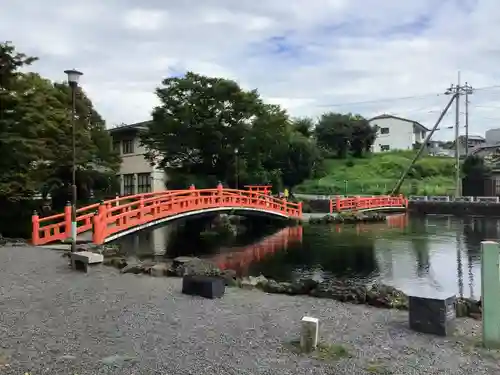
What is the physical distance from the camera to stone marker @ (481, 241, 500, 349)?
17.4ft

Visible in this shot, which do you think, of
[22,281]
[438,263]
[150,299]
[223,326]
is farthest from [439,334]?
[438,263]

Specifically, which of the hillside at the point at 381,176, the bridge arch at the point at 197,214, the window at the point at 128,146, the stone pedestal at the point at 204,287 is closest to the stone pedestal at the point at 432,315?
the stone pedestal at the point at 204,287

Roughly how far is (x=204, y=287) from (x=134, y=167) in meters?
29.3

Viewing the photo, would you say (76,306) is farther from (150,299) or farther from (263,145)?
(263,145)

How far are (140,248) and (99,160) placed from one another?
8393mm

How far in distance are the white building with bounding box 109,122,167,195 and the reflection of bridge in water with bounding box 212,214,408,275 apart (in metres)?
12.3

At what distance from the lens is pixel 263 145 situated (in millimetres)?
27625

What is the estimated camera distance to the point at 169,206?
18.2 metres

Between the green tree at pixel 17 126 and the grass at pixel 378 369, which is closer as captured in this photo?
the grass at pixel 378 369

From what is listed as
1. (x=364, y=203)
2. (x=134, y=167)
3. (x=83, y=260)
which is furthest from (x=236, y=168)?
(x=83, y=260)

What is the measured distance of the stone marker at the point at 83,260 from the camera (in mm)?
10364

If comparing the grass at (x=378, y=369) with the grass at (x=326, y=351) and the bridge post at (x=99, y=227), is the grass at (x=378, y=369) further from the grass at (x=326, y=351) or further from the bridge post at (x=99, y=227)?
the bridge post at (x=99, y=227)

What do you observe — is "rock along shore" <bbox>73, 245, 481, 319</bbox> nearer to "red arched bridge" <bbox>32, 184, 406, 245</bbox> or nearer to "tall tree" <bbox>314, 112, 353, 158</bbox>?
"red arched bridge" <bbox>32, 184, 406, 245</bbox>

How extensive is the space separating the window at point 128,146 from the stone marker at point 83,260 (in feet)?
86.4
